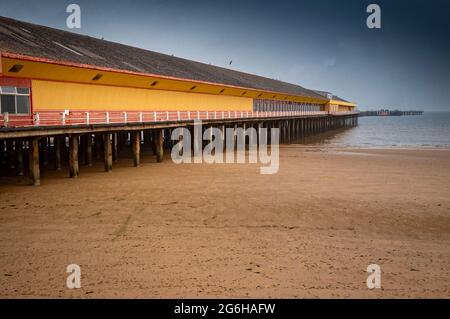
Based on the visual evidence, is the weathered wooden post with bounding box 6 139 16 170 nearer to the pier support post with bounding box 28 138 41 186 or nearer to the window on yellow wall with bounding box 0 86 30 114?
the window on yellow wall with bounding box 0 86 30 114

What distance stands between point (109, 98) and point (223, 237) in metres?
13.2

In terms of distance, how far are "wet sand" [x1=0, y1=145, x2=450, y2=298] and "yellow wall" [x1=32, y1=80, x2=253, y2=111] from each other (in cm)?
328

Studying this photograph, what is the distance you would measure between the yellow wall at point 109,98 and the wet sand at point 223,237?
328 cm

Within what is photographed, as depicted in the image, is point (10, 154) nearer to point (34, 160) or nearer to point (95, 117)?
point (95, 117)

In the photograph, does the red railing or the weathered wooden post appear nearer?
the red railing

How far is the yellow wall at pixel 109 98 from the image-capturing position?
1659 cm

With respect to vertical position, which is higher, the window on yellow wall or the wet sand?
the window on yellow wall

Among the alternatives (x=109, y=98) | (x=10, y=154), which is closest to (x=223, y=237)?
(x=10, y=154)

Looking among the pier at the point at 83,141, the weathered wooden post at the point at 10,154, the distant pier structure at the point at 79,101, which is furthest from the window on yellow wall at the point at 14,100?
the weathered wooden post at the point at 10,154

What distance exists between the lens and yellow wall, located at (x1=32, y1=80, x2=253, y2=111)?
1659 centimetres

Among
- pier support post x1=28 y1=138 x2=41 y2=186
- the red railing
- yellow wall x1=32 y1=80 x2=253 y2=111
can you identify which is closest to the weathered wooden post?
yellow wall x1=32 y1=80 x2=253 y2=111
